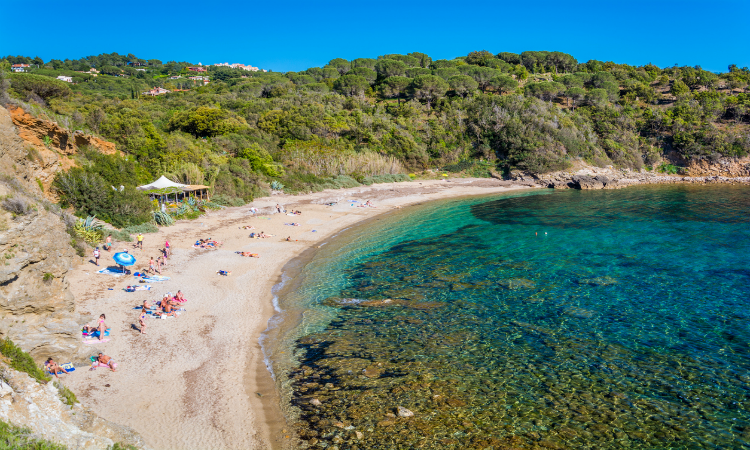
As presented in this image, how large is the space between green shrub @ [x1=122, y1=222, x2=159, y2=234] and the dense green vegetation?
0.63 meters

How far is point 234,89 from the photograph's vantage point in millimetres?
77125

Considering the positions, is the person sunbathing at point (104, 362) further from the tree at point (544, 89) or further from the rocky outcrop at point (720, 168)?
the tree at point (544, 89)

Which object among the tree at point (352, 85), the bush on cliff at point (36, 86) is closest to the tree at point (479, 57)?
the tree at point (352, 85)

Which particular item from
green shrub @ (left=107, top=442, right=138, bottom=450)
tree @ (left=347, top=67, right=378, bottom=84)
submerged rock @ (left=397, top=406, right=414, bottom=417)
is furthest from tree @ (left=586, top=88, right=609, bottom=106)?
green shrub @ (left=107, top=442, right=138, bottom=450)

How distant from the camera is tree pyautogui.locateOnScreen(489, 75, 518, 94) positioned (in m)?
77.2

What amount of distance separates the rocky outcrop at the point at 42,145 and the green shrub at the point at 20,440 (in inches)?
733

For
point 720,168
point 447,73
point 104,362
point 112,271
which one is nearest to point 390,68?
point 447,73

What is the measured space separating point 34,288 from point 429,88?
7146cm

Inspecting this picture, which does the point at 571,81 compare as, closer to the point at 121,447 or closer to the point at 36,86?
the point at 36,86

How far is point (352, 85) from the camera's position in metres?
Answer: 78.6

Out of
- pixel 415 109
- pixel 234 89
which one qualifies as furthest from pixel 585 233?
pixel 234 89

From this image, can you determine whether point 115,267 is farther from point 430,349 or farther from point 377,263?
point 430,349

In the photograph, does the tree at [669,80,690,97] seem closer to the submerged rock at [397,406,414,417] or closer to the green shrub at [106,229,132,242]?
the submerged rock at [397,406,414,417]

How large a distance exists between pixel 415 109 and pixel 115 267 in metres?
58.0
